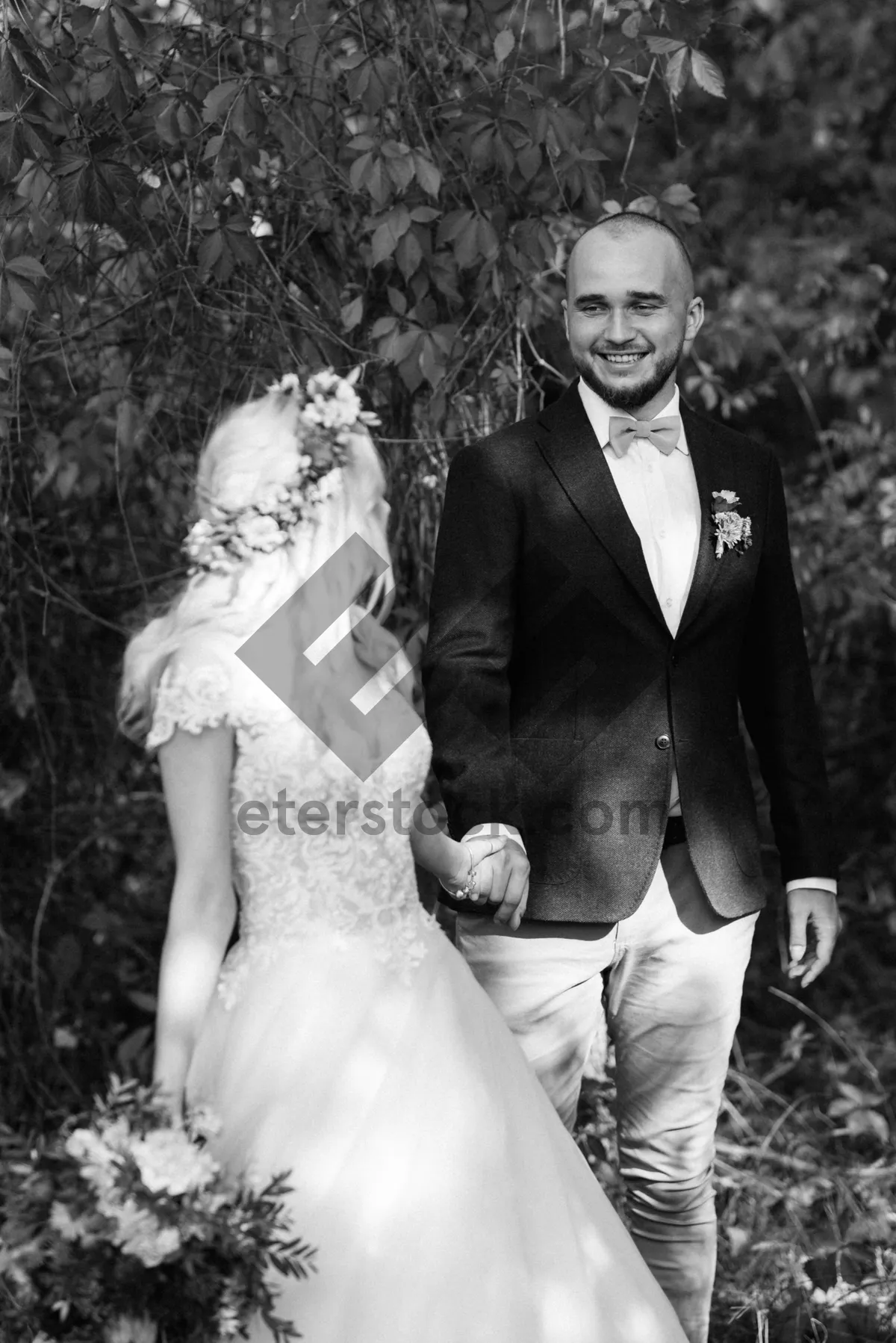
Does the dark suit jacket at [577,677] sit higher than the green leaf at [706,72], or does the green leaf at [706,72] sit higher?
the green leaf at [706,72]

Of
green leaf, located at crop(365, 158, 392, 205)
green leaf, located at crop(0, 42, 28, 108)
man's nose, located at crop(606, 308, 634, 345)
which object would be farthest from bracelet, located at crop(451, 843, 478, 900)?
green leaf, located at crop(0, 42, 28, 108)

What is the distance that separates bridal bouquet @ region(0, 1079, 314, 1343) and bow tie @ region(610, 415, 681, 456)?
4.11 feet

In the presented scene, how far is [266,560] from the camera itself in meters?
2.18

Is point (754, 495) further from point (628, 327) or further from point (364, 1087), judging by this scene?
point (364, 1087)

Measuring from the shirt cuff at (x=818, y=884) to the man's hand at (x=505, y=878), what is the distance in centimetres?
57

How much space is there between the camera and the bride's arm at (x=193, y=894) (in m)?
1.99

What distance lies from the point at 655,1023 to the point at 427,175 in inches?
58.5

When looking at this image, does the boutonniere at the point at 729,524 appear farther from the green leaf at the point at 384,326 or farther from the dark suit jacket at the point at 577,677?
the green leaf at the point at 384,326

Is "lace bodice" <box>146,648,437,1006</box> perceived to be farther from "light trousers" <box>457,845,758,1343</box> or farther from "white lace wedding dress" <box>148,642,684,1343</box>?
"light trousers" <box>457,845,758,1343</box>

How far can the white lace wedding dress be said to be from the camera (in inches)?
78.7

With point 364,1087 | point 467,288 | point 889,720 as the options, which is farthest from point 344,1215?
point 889,720

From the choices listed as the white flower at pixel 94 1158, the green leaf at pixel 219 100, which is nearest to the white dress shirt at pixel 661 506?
the green leaf at pixel 219 100

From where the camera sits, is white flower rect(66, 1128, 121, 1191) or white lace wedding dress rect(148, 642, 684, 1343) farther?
white lace wedding dress rect(148, 642, 684, 1343)

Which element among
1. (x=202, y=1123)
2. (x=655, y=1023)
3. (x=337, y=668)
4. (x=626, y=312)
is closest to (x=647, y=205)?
(x=626, y=312)
